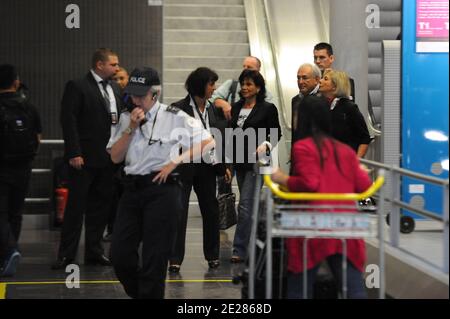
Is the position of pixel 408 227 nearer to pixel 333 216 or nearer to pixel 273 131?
pixel 273 131

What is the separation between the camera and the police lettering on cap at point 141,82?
7184 millimetres

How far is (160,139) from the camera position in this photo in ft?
23.5

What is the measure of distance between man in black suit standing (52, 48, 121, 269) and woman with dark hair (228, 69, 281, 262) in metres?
1.21

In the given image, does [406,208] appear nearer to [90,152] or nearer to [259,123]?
[259,123]

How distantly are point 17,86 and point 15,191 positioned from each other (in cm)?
95

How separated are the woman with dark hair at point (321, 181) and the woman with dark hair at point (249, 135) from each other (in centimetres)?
350

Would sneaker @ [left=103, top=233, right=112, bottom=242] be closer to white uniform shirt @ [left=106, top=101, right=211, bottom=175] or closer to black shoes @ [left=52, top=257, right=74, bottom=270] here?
black shoes @ [left=52, top=257, right=74, bottom=270]

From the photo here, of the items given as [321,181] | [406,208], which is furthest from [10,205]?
[321,181]

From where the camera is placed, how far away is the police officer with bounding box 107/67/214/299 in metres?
7.08

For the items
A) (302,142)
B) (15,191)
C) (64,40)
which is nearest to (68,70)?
(64,40)

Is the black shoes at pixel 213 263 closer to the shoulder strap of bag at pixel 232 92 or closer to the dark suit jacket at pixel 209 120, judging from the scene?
the dark suit jacket at pixel 209 120

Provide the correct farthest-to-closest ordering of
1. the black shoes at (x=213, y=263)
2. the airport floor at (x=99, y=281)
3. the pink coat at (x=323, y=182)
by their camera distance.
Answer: the black shoes at (x=213, y=263) → the airport floor at (x=99, y=281) → the pink coat at (x=323, y=182)

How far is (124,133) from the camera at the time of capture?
719cm

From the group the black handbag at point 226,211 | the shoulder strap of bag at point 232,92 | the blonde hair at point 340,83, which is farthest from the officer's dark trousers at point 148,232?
the shoulder strap of bag at point 232,92
